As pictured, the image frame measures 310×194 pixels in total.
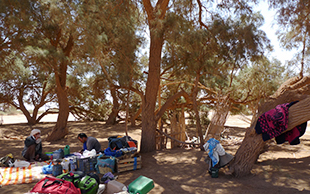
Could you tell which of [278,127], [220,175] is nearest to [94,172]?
[220,175]

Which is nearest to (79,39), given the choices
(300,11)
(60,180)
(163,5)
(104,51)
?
(104,51)

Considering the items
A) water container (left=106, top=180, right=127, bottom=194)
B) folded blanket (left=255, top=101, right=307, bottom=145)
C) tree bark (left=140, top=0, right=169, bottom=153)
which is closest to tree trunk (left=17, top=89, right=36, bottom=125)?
tree bark (left=140, top=0, right=169, bottom=153)

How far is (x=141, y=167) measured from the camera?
17.3 feet

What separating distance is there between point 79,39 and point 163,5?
3500 millimetres

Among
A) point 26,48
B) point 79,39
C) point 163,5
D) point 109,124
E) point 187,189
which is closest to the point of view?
point 187,189

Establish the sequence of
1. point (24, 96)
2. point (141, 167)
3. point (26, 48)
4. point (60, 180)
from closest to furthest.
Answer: point (60, 180) < point (141, 167) < point (26, 48) < point (24, 96)

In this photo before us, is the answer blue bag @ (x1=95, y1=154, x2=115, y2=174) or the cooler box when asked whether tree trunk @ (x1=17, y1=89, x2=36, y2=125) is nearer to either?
blue bag @ (x1=95, y1=154, x2=115, y2=174)

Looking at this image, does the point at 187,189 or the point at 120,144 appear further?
the point at 120,144

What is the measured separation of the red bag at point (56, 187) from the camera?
307cm

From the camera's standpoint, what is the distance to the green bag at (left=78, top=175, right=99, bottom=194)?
334 cm

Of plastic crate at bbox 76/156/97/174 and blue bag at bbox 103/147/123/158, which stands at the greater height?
blue bag at bbox 103/147/123/158

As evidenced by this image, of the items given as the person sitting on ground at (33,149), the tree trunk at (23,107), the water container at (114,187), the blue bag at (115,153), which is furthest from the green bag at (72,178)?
the tree trunk at (23,107)

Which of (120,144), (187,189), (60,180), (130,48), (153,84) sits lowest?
(187,189)

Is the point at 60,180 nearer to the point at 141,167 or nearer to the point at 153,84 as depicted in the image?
the point at 141,167
